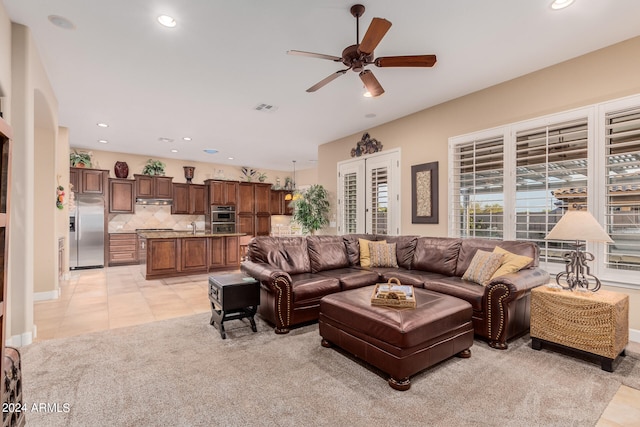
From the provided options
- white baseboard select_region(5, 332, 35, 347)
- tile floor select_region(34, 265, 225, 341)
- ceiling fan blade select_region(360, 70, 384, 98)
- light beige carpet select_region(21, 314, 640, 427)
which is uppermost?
ceiling fan blade select_region(360, 70, 384, 98)

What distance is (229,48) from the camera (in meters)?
3.23

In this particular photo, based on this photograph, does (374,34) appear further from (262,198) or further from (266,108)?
(262,198)

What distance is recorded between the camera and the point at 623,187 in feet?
10.3

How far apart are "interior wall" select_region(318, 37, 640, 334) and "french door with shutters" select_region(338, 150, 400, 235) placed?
0.67 feet

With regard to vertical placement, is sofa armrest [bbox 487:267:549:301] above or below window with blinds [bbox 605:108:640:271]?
below

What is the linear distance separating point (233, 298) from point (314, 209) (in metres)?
3.98

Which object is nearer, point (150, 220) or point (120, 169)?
point (120, 169)

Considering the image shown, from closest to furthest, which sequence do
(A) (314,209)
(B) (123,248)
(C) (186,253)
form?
(C) (186,253), (A) (314,209), (B) (123,248)

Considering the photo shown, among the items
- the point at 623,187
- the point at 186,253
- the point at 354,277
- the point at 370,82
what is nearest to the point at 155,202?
the point at 186,253

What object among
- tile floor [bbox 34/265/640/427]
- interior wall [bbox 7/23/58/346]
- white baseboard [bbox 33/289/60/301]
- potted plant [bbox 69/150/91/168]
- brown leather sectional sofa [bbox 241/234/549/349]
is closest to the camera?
tile floor [bbox 34/265/640/427]

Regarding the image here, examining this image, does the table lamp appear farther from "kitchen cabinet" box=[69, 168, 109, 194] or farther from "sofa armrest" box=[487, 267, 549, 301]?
"kitchen cabinet" box=[69, 168, 109, 194]

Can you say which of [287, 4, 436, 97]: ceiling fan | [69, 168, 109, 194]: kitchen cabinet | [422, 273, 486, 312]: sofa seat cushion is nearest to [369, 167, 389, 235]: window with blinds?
[422, 273, 486, 312]: sofa seat cushion

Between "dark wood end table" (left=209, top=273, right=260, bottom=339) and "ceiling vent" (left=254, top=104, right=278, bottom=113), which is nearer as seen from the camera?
"dark wood end table" (left=209, top=273, right=260, bottom=339)

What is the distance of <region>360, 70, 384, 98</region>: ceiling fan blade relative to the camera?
9.68 feet
